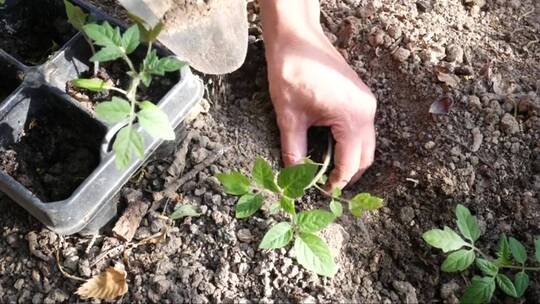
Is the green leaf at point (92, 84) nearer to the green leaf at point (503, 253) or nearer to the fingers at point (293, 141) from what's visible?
the fingers at point (293, 141)

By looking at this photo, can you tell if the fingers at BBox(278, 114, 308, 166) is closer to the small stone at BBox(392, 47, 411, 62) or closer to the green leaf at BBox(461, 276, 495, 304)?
the small stone at BBox(392, 47, 411, 62)

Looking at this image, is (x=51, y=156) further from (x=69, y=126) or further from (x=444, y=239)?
(x=444, y=239)

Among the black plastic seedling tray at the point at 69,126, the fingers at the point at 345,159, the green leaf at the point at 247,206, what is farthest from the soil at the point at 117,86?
the fingers at the point at 345,159

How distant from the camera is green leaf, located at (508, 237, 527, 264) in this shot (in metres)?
1.17

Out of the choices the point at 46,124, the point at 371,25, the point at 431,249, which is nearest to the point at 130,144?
the point at 46,124

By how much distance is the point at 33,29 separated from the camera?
1.33 meters

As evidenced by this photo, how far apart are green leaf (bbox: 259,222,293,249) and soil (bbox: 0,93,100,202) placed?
0.35 meters

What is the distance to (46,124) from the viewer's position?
1196 millimetres

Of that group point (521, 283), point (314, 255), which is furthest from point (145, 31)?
point (521, 283)

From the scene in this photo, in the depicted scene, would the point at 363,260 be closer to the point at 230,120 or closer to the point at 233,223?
the point at 233,223

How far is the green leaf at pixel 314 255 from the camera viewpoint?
3.60 feet

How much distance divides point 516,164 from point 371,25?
0.47 metres

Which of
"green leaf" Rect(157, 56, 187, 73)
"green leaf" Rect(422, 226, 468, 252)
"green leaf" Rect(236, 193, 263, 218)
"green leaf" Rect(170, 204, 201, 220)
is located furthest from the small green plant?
"green leaf" Rect(157, 56, 187, 73)

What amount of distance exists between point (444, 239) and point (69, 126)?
2.45 ft
